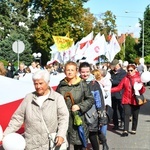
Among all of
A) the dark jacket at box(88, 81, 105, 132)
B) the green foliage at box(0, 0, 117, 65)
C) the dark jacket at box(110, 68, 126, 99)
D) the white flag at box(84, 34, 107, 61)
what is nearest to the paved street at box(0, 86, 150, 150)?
the dark jacket at box(110, 68, 126, 99)

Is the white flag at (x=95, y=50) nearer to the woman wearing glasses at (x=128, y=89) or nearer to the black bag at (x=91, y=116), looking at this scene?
the woman wearing glasses at (x=128, y=89)

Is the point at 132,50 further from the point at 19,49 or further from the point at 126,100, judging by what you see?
the point at 126,100

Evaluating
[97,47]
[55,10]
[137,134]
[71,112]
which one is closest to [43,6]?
[55,10]

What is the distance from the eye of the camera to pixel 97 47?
23406 mm

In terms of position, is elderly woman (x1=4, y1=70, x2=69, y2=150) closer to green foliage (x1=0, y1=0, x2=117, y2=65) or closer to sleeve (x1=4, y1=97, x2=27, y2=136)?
sleeve (x1=4, y1=97, x2=27, y2=136)

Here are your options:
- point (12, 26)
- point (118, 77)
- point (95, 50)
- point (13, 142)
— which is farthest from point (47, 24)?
point (13, 142)

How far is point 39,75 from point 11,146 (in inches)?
33.3

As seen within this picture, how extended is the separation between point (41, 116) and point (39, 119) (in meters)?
0.04

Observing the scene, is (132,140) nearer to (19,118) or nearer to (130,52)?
(19,118)

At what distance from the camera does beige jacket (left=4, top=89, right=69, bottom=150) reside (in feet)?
17.2

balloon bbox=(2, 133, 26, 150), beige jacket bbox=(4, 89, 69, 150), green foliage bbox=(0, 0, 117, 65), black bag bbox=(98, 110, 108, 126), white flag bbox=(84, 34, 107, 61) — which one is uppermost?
green foliage bbox=(0, 0, 117, 65)

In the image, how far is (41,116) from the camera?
205 inches

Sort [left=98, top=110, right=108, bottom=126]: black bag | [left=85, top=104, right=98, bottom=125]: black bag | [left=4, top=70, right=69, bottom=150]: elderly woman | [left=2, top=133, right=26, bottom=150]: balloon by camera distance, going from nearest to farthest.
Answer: [left=2, top=133, right=26, bottom=150]: balloon
[left=4, top=70, right=69, bottom=150]: elderly woman
[left=85, top=104, right=98, bottom=125]: black bag
[left=98, top=110, right=108, bottom=126]: black bag

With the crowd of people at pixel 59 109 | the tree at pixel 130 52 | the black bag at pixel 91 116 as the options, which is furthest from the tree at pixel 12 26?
the black bag at pixel 91 116
